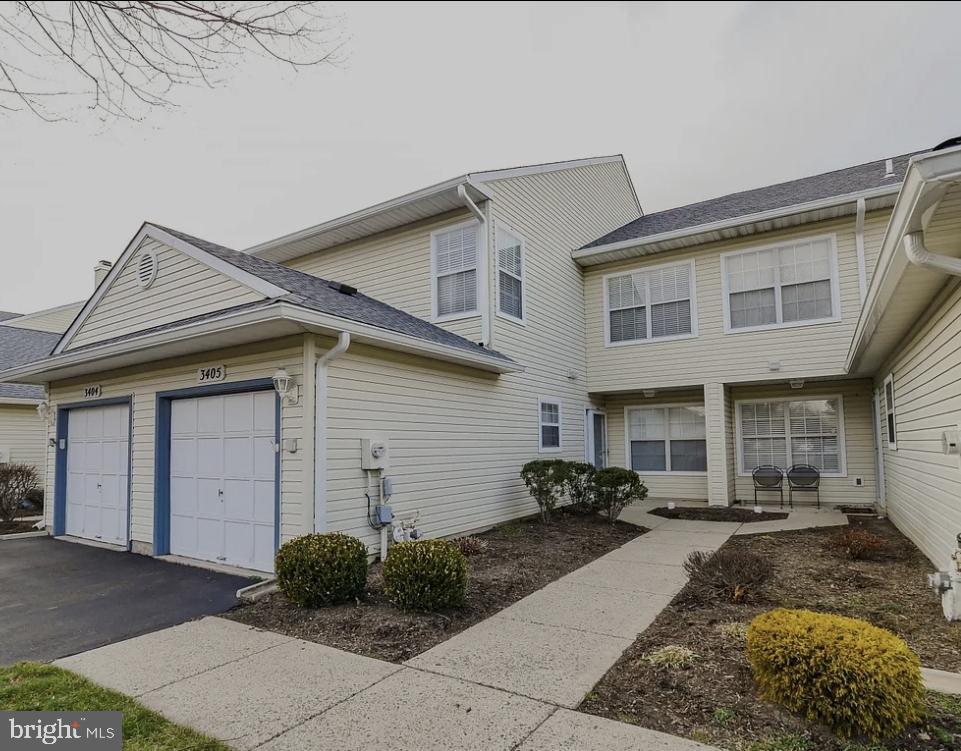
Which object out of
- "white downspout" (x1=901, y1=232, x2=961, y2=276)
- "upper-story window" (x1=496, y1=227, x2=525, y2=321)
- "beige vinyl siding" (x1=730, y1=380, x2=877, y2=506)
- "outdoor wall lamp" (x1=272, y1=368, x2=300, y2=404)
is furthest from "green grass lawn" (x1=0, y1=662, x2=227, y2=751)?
"beige vinyl siding" (x1=730, y1=380, x2=877, y2=506)

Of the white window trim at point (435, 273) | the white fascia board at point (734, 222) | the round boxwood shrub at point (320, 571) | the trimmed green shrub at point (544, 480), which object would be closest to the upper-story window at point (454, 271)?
the white window trim at point (435, 273)

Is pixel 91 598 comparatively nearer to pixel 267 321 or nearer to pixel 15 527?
pixel 267 321

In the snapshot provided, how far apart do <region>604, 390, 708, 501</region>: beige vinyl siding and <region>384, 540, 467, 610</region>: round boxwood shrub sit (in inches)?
339

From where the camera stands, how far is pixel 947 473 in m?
5.39

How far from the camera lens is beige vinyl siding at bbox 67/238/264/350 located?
7.04 metres

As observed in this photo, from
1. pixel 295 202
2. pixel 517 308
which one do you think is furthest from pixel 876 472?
pixel 295 202

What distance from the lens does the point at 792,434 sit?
1194 centimetres

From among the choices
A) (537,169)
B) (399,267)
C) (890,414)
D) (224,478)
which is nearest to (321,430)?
(224,478)

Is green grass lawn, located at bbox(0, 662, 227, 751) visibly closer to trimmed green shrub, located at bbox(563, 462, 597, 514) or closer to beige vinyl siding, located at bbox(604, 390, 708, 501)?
trimmed green shrub, located at bbox(563, 462, 597, 514)

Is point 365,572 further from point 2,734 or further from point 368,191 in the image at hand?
point 368,191

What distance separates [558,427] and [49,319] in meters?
19.0

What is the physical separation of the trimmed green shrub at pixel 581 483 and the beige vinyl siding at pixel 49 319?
61.0 feet

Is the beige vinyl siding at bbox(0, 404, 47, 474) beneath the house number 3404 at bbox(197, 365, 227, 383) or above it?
beneath

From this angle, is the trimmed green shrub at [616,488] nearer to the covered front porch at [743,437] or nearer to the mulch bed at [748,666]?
the covered front porch at [743,437]
